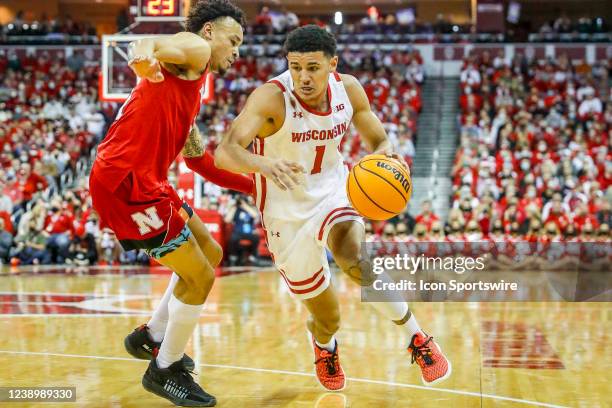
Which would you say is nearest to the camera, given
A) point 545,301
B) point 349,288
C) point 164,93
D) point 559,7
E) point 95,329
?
point 164,93

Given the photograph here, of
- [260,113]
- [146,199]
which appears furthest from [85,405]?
[260,113]

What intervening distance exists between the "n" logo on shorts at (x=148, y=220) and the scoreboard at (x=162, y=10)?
9.25m

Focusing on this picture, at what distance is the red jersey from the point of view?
4.70 metres

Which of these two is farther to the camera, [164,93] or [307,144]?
[307,144]

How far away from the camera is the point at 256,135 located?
5.21m

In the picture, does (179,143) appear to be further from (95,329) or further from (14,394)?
(95,329)

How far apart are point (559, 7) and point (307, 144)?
27.3 meters

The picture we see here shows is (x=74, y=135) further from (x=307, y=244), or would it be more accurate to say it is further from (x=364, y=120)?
(x=307, y=244)

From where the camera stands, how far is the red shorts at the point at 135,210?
4727mm

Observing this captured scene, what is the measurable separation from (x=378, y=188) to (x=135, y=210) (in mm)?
1373

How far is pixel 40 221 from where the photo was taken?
1648cm

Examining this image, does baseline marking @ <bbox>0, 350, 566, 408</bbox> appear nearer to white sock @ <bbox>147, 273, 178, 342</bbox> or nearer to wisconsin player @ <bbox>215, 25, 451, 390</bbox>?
wisconsin player @ <bbox>215, 25, 451, 390</bbox>

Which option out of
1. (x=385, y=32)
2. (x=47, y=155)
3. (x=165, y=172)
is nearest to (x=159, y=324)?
(x=165, y=172)

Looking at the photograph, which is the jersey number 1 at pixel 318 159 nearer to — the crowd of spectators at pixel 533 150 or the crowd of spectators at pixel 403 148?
the crowd of spectators at pixel 403 148
